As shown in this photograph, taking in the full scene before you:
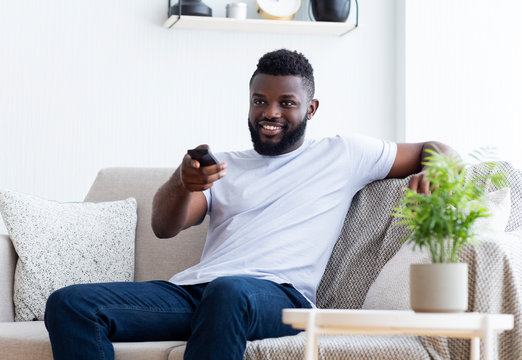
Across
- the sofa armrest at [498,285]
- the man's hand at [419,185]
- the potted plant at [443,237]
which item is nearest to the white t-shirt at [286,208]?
the man's hand at [419,185]

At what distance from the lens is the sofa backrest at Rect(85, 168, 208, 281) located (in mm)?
2533

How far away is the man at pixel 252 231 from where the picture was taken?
5.82 ft

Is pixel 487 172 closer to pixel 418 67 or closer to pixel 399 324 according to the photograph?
pixel 399 324

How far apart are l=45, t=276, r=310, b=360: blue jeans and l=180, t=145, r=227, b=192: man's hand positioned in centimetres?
23

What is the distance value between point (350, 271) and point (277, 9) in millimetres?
1709

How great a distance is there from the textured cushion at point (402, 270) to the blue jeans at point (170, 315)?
0.18 meters

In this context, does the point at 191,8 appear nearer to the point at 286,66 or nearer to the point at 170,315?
the point at 286,66

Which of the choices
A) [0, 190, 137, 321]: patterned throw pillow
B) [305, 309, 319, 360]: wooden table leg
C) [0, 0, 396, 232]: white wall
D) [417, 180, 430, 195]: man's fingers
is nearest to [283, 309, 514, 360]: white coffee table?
[305, 309, 319, 360]: wooden table leg

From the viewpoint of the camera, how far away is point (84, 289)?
6.19ft

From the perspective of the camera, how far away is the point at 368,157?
2254mm

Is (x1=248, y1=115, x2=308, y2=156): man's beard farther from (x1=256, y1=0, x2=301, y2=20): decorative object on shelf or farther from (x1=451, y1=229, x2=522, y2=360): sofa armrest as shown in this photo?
(x1=256, y1=0, x2=301, y2=20): decorative object on shelf

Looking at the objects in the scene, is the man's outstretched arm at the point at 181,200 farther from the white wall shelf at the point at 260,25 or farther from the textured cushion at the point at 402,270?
the white wall shelf at the point at 260,25

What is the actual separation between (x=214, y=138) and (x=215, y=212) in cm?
141

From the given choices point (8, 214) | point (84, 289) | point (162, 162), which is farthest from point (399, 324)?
point (162, 162)
